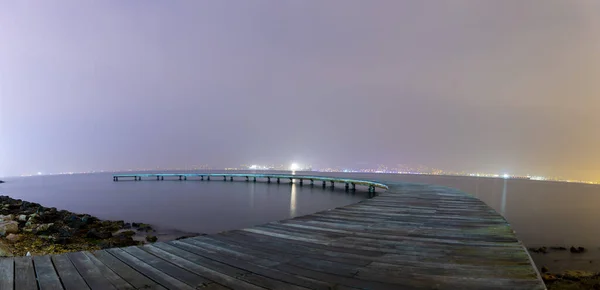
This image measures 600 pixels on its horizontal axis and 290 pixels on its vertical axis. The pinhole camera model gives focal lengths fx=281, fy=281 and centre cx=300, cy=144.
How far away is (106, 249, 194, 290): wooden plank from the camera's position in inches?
114

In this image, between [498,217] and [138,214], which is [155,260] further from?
[138,214]

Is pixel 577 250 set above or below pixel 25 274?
below

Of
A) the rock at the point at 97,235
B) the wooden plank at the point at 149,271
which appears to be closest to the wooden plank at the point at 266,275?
the wooden plank at the point at 149,271

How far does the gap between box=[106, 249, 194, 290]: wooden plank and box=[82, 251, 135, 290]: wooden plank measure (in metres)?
0.23

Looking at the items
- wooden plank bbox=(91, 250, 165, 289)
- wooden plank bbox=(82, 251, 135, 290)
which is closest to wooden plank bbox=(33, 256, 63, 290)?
wooden plank bbox=(82, 251, 135, 290)

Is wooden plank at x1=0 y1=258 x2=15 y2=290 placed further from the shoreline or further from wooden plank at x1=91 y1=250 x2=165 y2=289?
the shoreline

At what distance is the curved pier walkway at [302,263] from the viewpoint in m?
2.93

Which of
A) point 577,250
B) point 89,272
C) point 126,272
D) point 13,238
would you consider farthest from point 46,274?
point 577,250

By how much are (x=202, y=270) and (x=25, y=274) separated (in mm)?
1882

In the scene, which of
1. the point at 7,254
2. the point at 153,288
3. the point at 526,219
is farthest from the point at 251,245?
the point at 526,219

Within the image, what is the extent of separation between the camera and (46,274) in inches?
124

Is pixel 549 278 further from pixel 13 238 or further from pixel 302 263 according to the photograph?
pixel 13 238

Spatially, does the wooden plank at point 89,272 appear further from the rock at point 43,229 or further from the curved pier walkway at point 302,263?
the rock at point 43,229

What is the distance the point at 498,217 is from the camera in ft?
23.9
